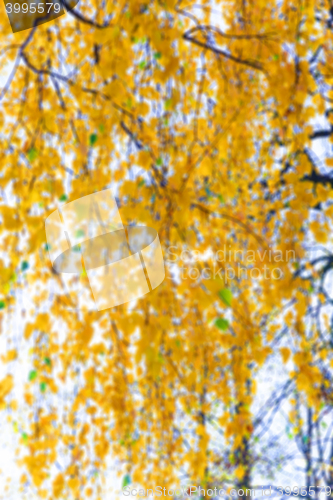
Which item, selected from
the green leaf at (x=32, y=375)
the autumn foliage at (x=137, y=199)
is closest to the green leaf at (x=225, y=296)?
the autumn foliage at (x=137, y=199)

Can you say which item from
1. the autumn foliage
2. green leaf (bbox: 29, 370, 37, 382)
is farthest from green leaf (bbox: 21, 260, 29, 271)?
green leaf (bbox: 29, 370, 37, 382)

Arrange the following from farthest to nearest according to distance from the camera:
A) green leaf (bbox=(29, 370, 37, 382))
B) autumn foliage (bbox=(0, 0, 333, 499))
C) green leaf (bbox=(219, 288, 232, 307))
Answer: green leaf (bbox=(29, 370, 37, 382)) → autumn foliage (bbox=(0, 0, 333, 499)) → green leaf (bbox=(219, 288, 232, 307))

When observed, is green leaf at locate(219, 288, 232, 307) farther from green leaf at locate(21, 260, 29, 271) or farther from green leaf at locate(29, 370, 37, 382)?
green leaf at locate(29, 370, 37, 382)

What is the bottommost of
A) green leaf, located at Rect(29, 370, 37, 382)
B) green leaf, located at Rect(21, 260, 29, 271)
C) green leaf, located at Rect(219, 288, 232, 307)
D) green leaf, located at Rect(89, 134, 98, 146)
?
green leaf, located at Rect(29, 370, 37, 382)

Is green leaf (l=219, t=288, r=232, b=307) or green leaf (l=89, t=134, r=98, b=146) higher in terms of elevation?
green leaf (l=89, t=134, r=98, b=146)

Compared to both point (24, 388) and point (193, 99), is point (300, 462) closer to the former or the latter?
point (24, 388)

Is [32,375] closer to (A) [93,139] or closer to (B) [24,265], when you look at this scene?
(B) [24,265]

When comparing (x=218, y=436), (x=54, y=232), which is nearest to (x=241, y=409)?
(x=54, y=232)

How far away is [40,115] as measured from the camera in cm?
97

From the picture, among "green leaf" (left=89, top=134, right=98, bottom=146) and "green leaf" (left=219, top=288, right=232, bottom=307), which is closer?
"green leaf" (left=219, top=288, right=232, bottom=307)

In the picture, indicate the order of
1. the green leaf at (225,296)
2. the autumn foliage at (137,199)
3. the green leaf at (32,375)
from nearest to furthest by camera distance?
the green leaf at (225,296) < the autumn foliage at (137,199) < the green leaf at (32,375)

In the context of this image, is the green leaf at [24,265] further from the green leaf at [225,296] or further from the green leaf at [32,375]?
the green leaf at [225,296]

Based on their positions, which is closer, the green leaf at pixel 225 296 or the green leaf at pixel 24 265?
the green leaf at pixel 225 296

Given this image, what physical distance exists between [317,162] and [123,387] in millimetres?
1527
